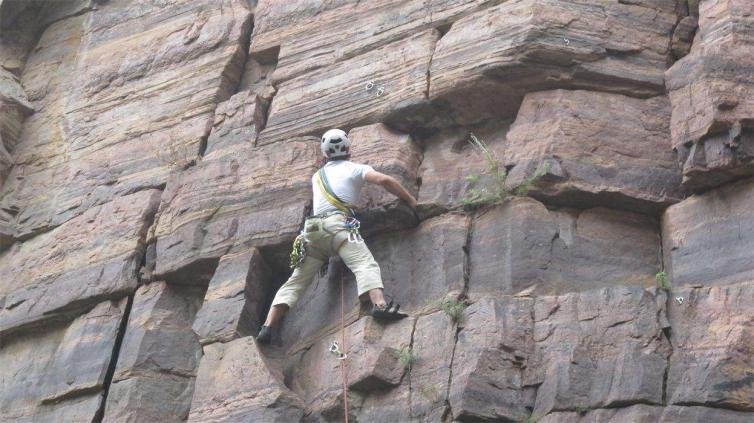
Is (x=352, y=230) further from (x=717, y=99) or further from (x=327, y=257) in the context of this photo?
(x=717, y=99)

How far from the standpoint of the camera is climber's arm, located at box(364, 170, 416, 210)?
38.0 feet

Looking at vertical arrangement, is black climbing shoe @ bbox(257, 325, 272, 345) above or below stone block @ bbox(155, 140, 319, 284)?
below

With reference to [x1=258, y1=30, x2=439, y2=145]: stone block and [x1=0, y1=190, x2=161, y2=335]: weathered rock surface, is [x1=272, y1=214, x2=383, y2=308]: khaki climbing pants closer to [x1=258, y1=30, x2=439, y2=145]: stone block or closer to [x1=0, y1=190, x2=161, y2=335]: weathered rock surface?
[x1=258, y1=30, x2=439, y2=145]: stone block

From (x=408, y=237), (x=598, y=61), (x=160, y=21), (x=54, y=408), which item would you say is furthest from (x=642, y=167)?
(x=160, y=21)

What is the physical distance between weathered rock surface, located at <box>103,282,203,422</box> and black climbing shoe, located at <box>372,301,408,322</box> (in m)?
2.36

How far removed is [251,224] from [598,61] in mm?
3707

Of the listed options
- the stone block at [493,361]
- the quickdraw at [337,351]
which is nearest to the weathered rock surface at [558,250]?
the stone block at [493,361]

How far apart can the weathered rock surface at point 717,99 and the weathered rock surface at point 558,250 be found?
744 millimetres

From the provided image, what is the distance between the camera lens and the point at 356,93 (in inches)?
523

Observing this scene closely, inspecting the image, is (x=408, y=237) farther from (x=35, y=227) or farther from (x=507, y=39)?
(x=35, y=227)

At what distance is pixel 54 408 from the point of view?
13.0m

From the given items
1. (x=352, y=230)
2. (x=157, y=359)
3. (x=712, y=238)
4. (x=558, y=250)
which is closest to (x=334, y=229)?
(x=352, y=230)

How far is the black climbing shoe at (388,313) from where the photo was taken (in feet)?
36.7

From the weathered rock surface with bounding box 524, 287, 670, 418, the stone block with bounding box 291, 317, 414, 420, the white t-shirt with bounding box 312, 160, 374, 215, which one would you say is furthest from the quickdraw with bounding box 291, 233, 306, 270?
the weathered rock surface with bounding box 524, 287, 670, 418
